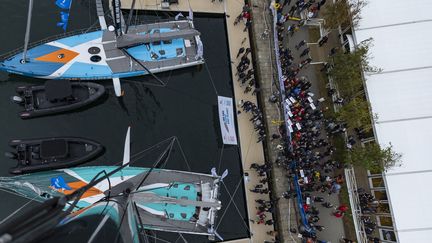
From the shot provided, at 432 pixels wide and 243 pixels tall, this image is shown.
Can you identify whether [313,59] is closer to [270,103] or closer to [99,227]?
[270,103]

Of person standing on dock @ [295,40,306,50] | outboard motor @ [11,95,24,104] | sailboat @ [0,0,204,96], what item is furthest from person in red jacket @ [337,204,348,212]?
outboard motor @ [11,95,24,104]

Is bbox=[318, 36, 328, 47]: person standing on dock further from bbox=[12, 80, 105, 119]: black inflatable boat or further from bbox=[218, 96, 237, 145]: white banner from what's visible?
bbox=[12, 80, 105, 119]: black inflatable boat

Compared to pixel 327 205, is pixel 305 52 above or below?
above

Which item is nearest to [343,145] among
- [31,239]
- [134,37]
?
[134,37]

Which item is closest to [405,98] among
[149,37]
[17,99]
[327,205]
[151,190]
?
[327,205]

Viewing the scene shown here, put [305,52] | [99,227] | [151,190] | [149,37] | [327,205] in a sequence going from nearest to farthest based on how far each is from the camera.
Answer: [99,227] → [151,190] → [327,205] → [149,37] → [305,52]

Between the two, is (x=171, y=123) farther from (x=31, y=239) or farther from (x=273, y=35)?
(x=31, y=239)

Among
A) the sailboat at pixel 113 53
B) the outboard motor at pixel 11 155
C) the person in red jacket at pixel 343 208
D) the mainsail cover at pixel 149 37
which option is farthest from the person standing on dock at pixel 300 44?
the outboard motor at pixel 11 155
